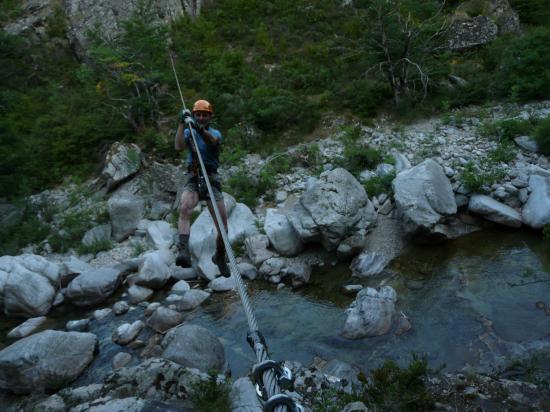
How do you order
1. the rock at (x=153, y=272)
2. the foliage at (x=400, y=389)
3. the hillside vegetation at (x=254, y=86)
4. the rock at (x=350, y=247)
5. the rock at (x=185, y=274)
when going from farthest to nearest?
the hillside vegetation at (x=254, y=86)
the rock at (x=185, y=274)
the rock at (x=153, y=272)
the rock at (x=350, y=247)
the foliage at (x=400, y=389)

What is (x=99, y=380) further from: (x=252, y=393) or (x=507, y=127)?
(x=507, y=127)

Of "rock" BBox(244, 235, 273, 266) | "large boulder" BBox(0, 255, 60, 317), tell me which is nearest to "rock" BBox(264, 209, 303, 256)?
"rock" BBox(244, 235, 273, 266)

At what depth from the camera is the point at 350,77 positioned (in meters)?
15.5

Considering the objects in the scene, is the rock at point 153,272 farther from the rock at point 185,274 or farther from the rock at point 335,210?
the rock at point 335,210

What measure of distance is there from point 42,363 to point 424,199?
7373 millimetres

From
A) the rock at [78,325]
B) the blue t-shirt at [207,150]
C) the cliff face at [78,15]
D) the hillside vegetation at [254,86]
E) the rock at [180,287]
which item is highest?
the cliff face at [78,15]

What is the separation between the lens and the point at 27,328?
8.02 meters

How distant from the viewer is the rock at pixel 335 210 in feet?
28.1

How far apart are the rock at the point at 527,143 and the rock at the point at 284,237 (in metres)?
6.14

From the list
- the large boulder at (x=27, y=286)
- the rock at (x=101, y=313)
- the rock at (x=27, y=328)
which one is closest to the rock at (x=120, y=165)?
the large boulder at (x=27, y=286)

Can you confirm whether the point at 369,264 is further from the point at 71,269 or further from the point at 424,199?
the point at 71,269

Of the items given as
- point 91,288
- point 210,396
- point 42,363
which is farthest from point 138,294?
point 210,396

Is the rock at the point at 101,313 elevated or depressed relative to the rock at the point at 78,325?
depressed

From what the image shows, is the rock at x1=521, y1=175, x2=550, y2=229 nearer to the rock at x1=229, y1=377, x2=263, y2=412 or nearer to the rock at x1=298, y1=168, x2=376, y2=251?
the rock at x1=298, y1=168, x2=376, y2=251
